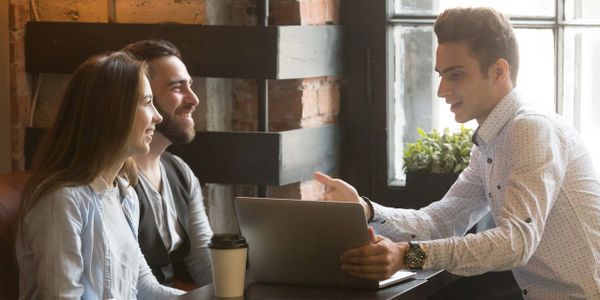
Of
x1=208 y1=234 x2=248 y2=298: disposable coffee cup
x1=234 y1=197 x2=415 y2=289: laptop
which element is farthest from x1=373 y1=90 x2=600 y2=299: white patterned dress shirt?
x1=208 y1=234 x2=248 y2=298: disposable coffee cup

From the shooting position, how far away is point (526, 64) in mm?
3557

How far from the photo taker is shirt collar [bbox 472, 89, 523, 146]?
274cm

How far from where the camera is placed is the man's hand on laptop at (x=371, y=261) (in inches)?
95.9

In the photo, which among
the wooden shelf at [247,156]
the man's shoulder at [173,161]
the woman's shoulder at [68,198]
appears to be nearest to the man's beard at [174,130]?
the man's shoulder at [173,161]

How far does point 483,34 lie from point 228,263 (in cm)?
91

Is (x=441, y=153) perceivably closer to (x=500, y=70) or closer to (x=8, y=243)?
(x=500, y=70)

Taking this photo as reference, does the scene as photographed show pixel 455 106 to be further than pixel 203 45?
No

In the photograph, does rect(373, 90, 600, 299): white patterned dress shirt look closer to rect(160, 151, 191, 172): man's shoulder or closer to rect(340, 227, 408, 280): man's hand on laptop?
rect(340, 227, 408, 280): man's hand on laptop

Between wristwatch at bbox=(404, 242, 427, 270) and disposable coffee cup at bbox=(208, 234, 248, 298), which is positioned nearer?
disposable coffee cup at bbox=(208, 234, 248, 298)

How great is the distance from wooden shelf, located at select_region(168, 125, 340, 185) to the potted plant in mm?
369

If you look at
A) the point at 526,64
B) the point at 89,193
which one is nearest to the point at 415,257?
the point at 89,193

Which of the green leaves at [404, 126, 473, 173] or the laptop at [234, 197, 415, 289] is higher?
the green leaves at [404, 126, 473, 173]

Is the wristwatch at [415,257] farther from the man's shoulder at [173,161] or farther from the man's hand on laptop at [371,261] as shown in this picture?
the man's shoulder at [173,161]

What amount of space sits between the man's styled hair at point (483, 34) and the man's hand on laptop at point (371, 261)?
0.60 m
